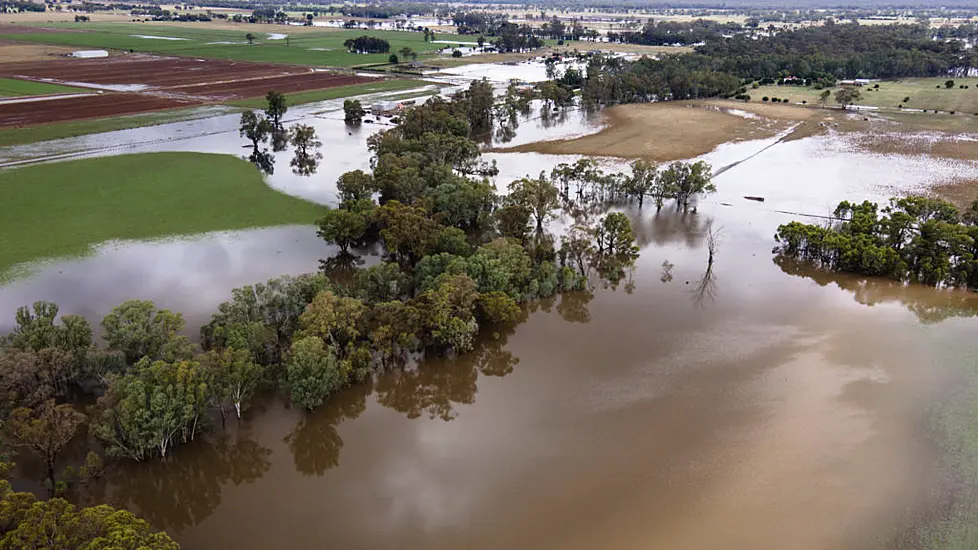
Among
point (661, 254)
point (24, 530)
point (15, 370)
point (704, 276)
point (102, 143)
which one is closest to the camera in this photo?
point (24, 530)

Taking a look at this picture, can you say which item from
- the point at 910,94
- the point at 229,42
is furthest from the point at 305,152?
the point at 229,42

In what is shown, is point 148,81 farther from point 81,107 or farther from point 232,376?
point 232,376

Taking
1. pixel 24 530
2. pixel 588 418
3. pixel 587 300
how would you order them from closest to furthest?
pixel 24 530, pixel 588 418, pixel 587 300

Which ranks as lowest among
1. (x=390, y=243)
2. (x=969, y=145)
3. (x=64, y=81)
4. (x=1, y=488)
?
(x=1, y=488)

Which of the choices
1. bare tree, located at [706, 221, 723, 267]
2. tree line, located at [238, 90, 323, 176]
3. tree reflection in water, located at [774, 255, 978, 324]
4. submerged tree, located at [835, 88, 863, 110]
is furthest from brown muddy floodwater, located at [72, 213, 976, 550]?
submerged tree, located at [835, 88, 863, 110]

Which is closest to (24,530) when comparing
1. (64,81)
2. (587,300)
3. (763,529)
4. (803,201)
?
(763,529)

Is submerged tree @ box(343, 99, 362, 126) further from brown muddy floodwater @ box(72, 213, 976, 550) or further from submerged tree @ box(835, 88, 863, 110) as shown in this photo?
submerged tree @ box(835, 88, 863, 110)

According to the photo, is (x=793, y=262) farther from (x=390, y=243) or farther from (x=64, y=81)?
(x=64, y=81)
